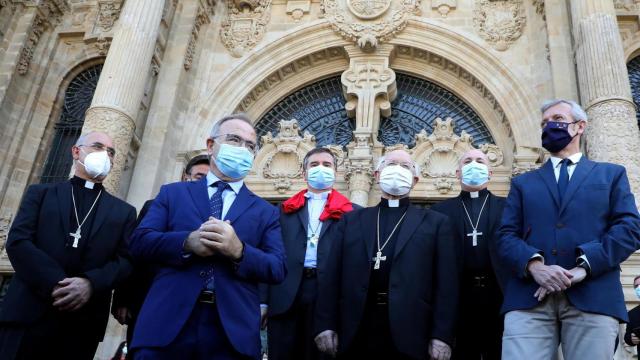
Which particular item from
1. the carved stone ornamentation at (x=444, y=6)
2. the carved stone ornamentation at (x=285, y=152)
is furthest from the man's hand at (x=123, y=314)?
the carved stone ornamentation at (x=444, y=6)

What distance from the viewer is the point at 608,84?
8.43m

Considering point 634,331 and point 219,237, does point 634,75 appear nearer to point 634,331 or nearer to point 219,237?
point 634,331

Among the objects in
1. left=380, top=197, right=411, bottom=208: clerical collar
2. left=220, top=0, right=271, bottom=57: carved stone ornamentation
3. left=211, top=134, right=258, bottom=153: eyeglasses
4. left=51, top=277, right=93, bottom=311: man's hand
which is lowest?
left=51, top=277, right=93, bottom=311: man's hand

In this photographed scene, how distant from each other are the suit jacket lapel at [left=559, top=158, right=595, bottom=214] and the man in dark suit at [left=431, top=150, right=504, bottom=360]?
66 centimetres

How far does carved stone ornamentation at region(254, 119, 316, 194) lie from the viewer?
10.9m

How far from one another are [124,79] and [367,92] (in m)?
4.70

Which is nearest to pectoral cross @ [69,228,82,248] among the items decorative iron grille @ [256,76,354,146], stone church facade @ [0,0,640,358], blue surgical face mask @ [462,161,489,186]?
blue surgical face mask @ [462,161,489,186]

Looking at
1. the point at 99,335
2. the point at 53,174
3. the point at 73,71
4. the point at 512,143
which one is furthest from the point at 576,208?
the point at 73,71

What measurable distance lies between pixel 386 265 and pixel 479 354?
1.09 m

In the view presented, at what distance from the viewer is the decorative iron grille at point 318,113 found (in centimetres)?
1169

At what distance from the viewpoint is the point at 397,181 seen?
4.34 metres

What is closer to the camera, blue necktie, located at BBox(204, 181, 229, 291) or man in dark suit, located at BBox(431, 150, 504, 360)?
blue necktie, located at BBox(204, 181, 229, 291)

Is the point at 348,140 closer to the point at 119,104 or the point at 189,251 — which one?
the point at 119,104

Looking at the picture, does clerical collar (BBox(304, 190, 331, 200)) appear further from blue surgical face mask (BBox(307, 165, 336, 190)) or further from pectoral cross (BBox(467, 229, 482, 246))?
pectoral cross (BBox(467, 229, 482, 246))
